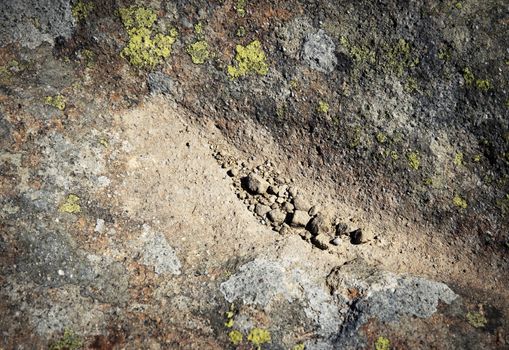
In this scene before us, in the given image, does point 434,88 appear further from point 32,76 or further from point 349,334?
point 32,76

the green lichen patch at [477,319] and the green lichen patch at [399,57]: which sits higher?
→ the green lichen patch at [399,57]

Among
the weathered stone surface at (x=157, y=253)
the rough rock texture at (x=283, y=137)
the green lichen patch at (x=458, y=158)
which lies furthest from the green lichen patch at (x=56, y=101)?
the green lichen patch at (x=458, y=158)

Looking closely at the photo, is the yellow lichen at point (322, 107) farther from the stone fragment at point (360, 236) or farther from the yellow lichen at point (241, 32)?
the stone fragment at point (360, 236)

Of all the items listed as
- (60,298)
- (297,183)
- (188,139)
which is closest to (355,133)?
(297,183)

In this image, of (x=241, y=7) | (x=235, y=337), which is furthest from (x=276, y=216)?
(x=241, y=7)

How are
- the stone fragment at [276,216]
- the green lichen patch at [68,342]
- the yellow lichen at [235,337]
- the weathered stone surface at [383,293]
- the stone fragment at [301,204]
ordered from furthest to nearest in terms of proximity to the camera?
1. the stone fragment at [301,204]
2. the stone fragment at [276,216]
3. the weathered stone surface at [383,293]
4. the yellow lichen at [235,337]
5. the green lichen patch at [68,342]

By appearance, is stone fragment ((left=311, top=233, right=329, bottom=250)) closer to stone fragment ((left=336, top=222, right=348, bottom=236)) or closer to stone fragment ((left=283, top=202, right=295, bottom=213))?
stone fragment ((left=336, top=222, right=348, bottom=236))

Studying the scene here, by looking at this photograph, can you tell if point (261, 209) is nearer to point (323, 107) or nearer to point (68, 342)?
point (323, 107)
